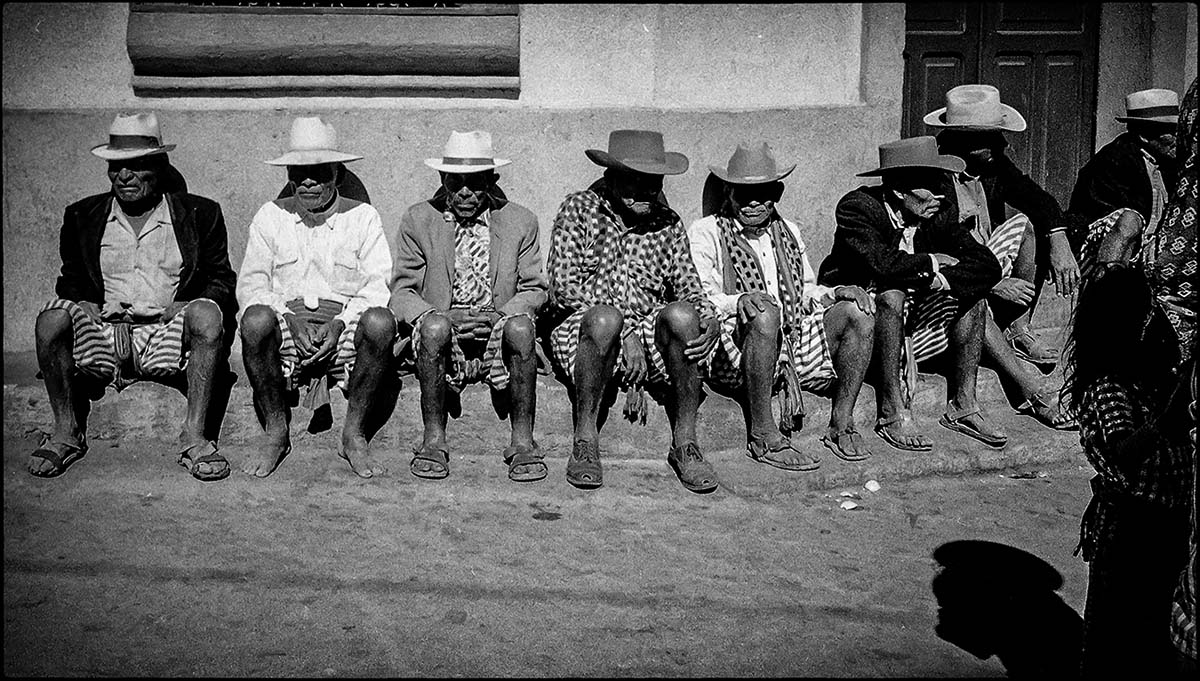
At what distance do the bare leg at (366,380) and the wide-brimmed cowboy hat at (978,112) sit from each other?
135 inches

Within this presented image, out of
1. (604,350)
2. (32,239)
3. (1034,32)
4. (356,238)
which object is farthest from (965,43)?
(32,239)

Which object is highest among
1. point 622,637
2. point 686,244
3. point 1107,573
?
point 686,244

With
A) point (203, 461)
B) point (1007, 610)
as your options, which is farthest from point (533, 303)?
point (1007, 610)

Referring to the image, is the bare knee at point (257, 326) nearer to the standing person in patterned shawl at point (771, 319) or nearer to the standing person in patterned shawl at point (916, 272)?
the standing person in patterned shawl at point (771, 319)

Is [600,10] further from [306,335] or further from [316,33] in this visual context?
[306,335]

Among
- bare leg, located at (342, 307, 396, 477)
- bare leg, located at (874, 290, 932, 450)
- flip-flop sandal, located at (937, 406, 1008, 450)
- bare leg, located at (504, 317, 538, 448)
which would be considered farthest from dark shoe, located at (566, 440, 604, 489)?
flip-flop sandal, located at (937, 406, 1008, 450)

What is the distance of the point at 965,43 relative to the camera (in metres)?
8.16

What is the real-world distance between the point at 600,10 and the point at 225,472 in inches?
130

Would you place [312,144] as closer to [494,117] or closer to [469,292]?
[494,117]

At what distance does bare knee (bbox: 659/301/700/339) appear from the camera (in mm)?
6008

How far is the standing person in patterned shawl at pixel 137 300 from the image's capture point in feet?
19.9

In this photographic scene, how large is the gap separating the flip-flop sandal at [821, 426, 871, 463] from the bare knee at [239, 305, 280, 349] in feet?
9.44

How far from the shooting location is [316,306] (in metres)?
6.36

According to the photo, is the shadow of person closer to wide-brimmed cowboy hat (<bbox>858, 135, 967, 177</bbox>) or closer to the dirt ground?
the dirt ground
